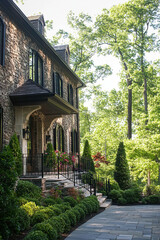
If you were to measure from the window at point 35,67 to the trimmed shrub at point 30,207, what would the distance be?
23.2ft

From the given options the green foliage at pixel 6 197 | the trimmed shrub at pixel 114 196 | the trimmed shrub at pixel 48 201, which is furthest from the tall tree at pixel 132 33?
the green foliage at pixel 6 197

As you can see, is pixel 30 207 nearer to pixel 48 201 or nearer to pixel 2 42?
pixel 48 201

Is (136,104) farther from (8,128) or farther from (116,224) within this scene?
(116,224)

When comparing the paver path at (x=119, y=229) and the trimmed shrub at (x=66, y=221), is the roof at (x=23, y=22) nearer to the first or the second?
the trimmed shrub at (x=66, y=221)

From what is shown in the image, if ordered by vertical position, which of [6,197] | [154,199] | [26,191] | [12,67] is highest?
[12,67]

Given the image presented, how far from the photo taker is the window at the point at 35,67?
1245cm

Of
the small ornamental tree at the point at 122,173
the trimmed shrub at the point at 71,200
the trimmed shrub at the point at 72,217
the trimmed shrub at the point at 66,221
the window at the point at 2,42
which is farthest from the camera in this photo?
the small ornamental tree at the point at 122,173

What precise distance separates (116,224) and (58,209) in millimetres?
1612

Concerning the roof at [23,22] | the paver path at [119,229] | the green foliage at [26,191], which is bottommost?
the paver path at [119,229]

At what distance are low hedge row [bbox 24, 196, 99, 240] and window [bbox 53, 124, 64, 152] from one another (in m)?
6.45

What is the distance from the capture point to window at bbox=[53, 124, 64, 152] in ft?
49.9

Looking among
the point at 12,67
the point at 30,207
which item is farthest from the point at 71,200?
the point at 12,67

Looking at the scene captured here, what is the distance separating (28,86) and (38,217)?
5918 millimetres

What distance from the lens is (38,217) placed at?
20.1ft
